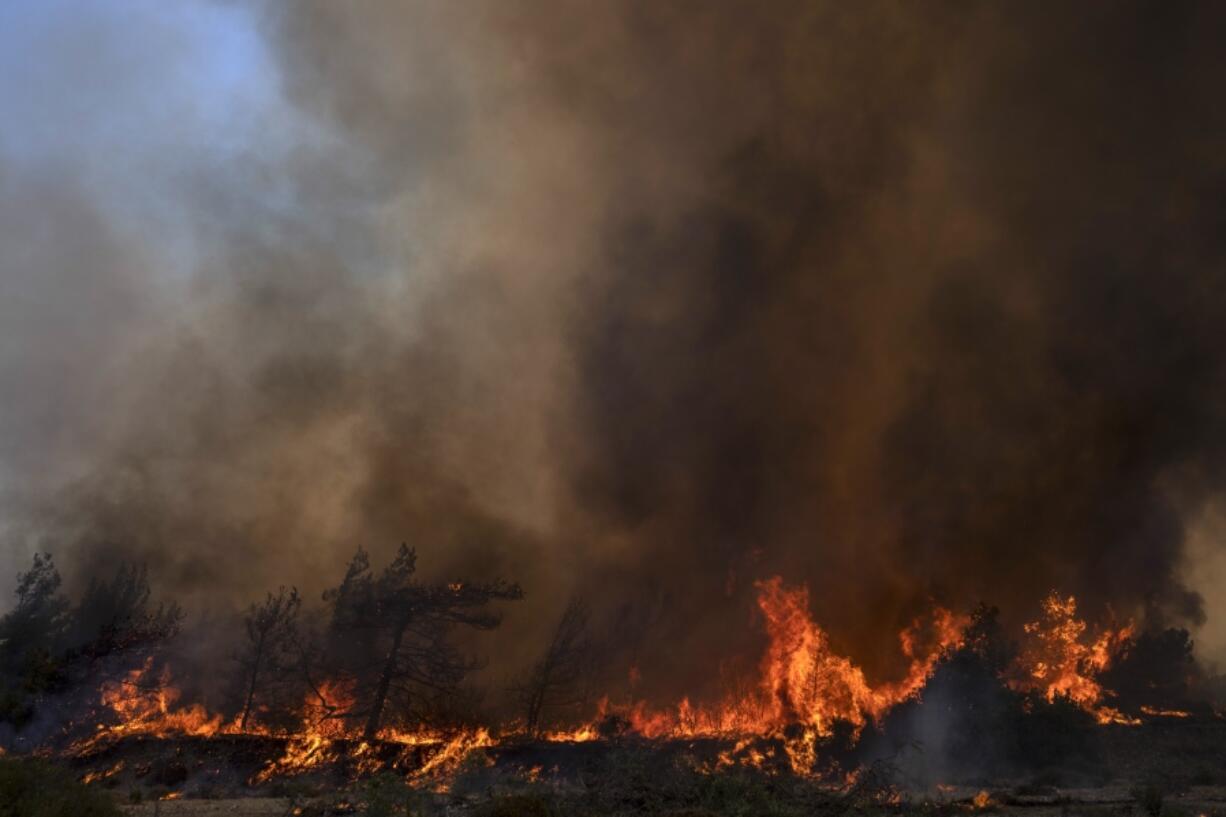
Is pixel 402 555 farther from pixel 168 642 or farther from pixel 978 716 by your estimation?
pixel 978 716

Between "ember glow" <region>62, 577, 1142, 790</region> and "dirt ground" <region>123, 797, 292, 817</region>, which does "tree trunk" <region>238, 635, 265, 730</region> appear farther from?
"dirt ground" <region>123, 797, 292, 817</region>

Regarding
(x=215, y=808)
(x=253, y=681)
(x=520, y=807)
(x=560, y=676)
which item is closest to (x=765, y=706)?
(x=560, y=676)

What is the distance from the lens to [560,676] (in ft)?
142

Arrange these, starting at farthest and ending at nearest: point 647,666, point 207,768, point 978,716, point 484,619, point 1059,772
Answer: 1. point 647,666
2. point 484,619
3. point 207,768
4. point 978,716
5. point 1059,772

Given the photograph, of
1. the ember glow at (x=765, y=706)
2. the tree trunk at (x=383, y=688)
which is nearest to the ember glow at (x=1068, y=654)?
the ember glow at (x=765, y=706)

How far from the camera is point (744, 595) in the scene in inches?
1916

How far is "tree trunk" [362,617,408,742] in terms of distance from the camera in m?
35.1

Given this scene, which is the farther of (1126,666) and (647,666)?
(647,666)

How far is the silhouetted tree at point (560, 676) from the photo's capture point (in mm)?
41000

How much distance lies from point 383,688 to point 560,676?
10.7 m

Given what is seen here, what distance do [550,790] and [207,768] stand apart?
67.1 feet

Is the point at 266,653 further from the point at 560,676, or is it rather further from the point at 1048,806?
the point at 1048,806

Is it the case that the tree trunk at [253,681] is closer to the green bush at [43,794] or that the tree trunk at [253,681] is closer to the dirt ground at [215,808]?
the dirt ground at [215,808]

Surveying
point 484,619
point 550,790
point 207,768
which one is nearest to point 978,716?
point 550,790
